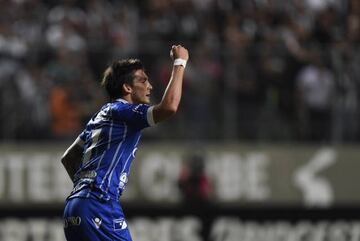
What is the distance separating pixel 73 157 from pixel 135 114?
100 cm

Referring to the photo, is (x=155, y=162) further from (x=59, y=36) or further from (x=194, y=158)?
(x=59, y=36)

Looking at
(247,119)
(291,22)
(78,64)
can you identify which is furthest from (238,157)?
(78,64)

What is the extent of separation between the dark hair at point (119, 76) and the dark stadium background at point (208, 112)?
647 cm

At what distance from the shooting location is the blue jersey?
25.6 feet

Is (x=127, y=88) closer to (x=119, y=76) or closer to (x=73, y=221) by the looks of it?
(x=119, y=76)

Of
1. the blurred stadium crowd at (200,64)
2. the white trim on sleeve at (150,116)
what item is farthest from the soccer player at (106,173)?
the blurred stadium crowd at (200,64)

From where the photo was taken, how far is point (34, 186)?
17.4 metres

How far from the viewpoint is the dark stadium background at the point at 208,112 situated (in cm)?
1471

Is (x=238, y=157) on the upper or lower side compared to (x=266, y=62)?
lower

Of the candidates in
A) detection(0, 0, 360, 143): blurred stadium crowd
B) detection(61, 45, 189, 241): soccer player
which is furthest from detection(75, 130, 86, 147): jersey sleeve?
detection(0, 0, 360, 143): blurred stadium crowd

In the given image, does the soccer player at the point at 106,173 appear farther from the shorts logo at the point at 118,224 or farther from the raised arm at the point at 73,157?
the raised arm at the point at 73,157

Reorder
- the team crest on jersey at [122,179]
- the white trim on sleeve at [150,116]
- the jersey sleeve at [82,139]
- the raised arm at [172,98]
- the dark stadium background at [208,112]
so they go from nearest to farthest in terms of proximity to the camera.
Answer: the raised arm at [172,98] → the white trim on sleeve at [150,116] → the team crest on jersey at [122,179] → the jersey sleeve at [82,139] → the dark stadium background at [208,112]

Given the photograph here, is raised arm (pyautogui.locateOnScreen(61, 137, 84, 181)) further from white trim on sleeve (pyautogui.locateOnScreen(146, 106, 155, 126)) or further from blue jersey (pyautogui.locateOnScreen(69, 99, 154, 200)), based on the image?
white trim on sleeve (pyautogui.locateOnScreen(146, 106, 155, 126))

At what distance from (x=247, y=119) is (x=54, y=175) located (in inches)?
136
